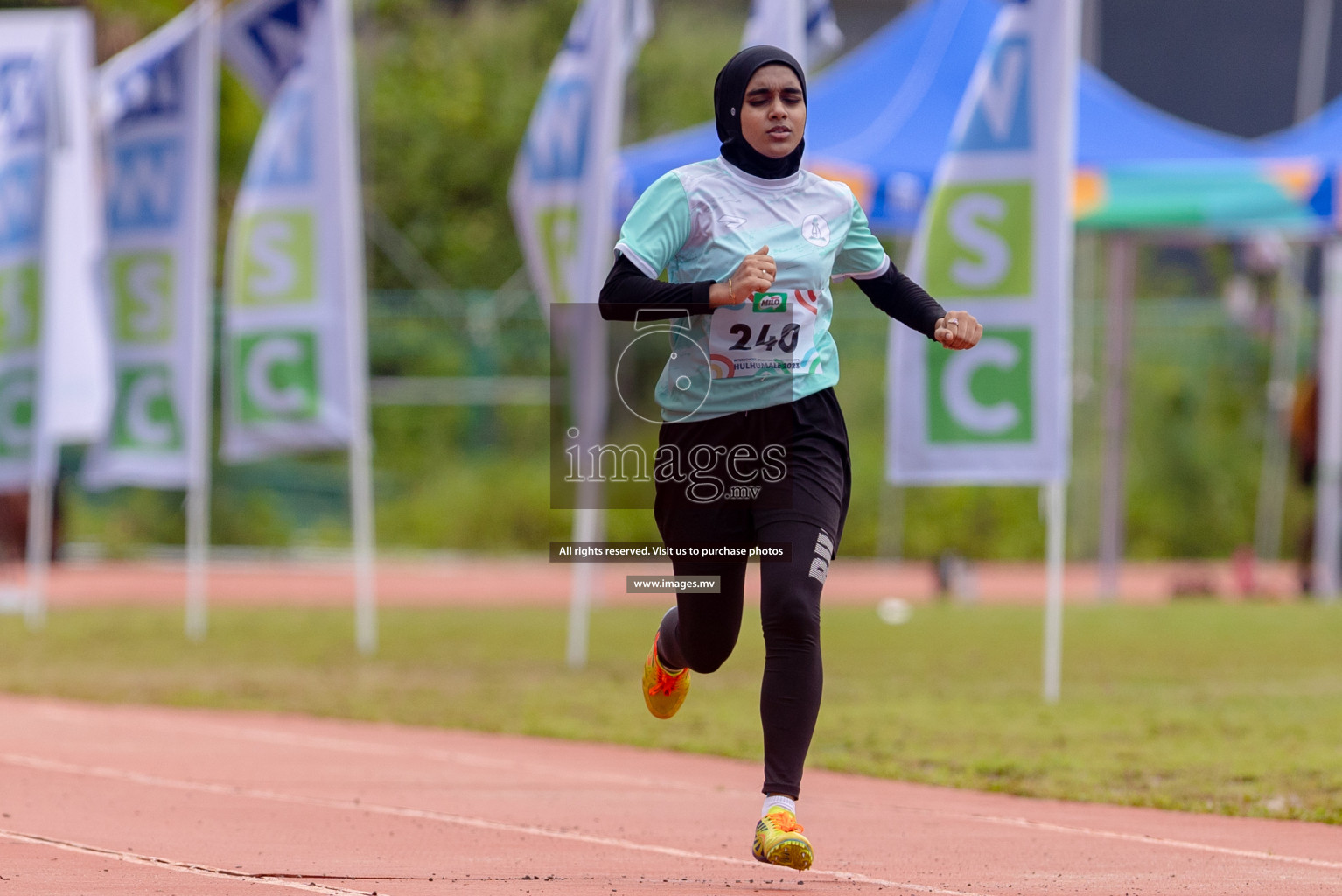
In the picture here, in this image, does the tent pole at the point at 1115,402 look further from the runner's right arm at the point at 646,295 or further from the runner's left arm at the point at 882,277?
the runner's right arm at the point at 646,295

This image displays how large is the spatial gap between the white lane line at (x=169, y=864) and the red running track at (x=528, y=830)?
0.04 feet

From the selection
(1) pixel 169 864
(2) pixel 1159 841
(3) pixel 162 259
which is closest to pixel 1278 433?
(3) pixel 162 259

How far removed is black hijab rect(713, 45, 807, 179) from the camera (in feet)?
17.4

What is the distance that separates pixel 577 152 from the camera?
1194 centimetres

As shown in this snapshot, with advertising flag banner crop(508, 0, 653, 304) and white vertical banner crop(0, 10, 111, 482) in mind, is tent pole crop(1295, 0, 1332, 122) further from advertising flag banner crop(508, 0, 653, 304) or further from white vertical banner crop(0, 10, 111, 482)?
white vertical banner crop(0, 10, 111, 482)

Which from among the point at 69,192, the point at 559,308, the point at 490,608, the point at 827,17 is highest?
the point at 827,17

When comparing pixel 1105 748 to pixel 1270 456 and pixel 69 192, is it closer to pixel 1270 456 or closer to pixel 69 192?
pixel 69 192

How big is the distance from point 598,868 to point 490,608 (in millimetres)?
11519

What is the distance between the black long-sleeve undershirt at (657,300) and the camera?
511cm

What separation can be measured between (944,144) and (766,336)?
446 inches

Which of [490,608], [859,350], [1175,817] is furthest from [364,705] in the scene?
[859,350]

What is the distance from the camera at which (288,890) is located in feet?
15.8

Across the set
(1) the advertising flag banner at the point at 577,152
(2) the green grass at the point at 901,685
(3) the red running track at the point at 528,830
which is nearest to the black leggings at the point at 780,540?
(3) the red running track at the point at 528,830

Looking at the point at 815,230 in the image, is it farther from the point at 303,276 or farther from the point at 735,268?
the point at 303,276
